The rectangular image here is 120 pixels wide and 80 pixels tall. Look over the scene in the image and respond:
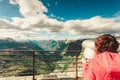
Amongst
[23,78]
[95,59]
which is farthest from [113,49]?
[23,78]

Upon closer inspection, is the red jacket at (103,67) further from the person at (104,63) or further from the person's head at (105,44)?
the person's head at (105,44)

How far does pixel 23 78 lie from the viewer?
974 centimetres

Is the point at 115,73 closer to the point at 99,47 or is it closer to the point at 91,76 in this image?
the point at 91,76

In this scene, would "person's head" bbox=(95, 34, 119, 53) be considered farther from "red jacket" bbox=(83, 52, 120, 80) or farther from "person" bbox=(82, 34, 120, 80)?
"red jacket" bbox=(83, 52, 120, 80)

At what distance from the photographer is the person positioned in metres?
1.73

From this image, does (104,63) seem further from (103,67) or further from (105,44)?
(105,44)

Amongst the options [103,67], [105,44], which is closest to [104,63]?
[103,67]

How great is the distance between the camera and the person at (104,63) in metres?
1.73

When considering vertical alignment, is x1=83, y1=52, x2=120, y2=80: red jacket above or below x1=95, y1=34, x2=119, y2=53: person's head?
below

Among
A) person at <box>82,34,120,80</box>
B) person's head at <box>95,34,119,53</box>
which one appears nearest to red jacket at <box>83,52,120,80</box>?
person at <box>82,34,120,80</box>

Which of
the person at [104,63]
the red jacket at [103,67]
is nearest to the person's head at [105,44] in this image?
the person at [104,63]

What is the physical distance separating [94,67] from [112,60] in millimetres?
131

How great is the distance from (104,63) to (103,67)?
30mm

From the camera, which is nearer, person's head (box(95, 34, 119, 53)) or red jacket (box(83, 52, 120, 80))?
red jacket (box(83, 52, 120, 80))
